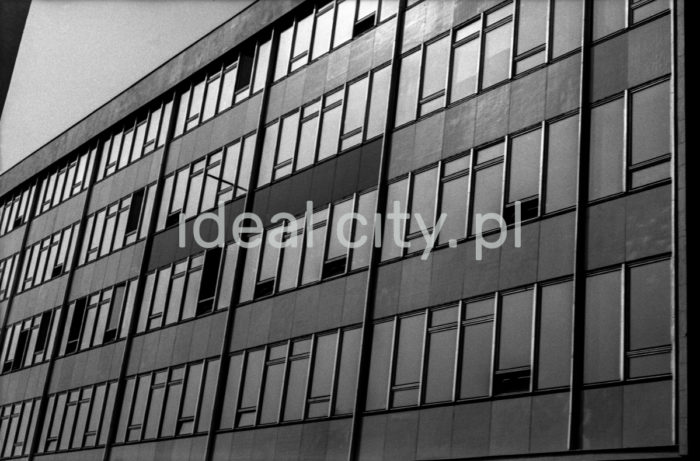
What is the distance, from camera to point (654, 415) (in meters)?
15.0

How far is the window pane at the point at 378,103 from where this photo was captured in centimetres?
2356

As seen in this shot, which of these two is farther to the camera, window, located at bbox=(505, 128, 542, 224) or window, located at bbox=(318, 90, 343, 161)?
window, located at bbox=(318, 90, 343, 161)

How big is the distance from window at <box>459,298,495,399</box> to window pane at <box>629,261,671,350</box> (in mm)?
3220

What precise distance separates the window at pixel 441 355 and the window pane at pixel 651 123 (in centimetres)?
497

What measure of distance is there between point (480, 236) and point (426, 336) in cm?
239

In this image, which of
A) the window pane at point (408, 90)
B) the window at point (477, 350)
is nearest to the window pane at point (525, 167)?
the window at point (477, 350)

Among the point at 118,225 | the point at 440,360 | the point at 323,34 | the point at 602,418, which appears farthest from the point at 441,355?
the point at 118,225

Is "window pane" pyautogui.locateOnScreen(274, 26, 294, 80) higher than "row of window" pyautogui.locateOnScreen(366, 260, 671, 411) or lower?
higher

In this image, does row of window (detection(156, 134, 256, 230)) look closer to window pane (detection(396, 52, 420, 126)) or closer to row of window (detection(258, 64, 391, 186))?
row of window (detection(258, 64, 391, 186))

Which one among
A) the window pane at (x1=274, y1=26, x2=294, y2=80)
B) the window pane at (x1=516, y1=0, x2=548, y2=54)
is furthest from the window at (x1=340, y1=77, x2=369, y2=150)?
the window pane at (x1=516, y1=0, x2=548, y2=54)

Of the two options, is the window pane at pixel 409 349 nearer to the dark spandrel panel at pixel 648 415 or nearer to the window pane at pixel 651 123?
the dark spandrel panel at pixel 648 415

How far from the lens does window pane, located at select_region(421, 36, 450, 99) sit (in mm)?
22219

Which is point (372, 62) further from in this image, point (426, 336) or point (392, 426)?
point (392, 426)

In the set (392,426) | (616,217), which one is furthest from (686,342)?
(392,426)
